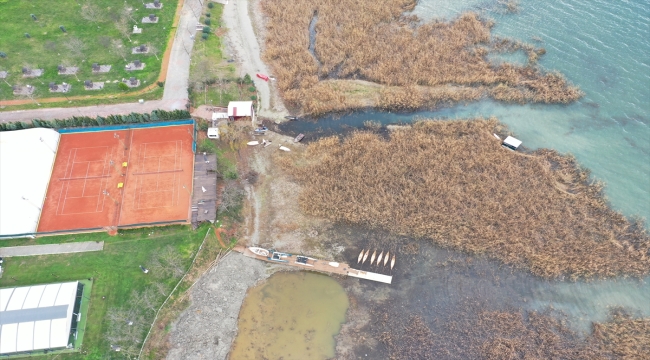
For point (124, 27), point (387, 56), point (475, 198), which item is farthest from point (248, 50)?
point (475, 198)

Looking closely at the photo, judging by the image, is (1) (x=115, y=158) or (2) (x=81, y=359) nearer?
(2) (x=81, y=359)

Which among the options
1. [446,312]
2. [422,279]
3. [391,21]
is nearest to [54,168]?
[422,279]

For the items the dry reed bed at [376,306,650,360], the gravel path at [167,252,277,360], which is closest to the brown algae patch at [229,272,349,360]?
the gravel path at [167,252,277,360]

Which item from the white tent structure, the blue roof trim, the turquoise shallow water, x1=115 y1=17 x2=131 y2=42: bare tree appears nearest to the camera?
the white tent structure

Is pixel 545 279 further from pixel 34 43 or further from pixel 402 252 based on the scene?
pixel 34 43

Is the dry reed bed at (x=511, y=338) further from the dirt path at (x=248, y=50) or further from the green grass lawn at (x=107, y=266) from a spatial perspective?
the dirt path at (x=248, y=50)

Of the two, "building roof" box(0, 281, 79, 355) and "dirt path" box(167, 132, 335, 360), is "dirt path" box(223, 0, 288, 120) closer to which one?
"dirt path" box(167, 132, 335, 360)
